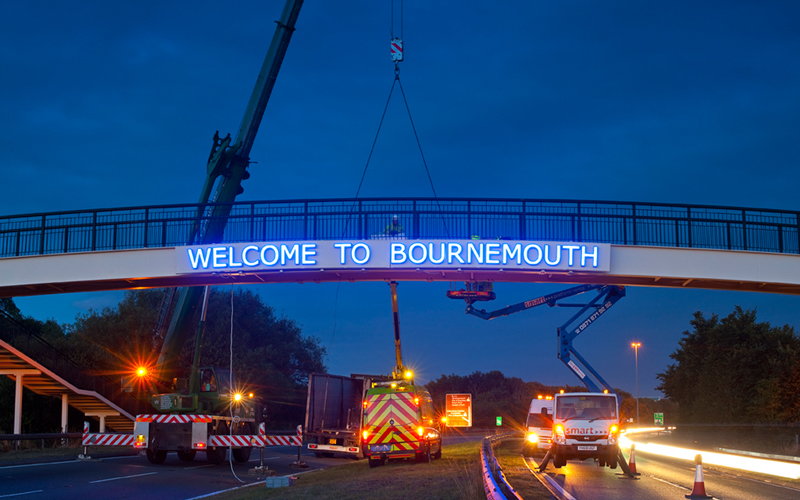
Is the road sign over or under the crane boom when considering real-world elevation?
under

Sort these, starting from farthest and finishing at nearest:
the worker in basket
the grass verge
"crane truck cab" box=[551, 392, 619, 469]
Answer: the worker in basket → "crane truck cab" box=[551, 392, 619, 469] → the grass verge

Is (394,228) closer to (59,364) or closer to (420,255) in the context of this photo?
(420,255)

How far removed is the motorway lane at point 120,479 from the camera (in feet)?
45.8

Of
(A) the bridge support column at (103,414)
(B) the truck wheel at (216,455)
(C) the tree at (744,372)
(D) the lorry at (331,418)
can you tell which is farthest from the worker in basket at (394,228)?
(C) the tree at (744,372)

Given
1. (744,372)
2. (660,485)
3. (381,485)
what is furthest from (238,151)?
(744,372)

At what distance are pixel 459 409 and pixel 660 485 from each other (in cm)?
2864

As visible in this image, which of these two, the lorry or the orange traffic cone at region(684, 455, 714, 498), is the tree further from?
the orange traffic cone at region(684, 455, 714, 498)

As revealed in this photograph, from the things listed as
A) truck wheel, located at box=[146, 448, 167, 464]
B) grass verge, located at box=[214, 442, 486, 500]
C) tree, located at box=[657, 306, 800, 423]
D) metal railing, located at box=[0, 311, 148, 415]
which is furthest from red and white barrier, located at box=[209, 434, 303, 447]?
tree, located at box=[657, 306, 800, 423]

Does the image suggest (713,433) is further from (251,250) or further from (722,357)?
(251,250)

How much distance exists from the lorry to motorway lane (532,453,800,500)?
6.55 metres

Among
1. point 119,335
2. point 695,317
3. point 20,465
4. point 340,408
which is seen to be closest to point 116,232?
point 20,465

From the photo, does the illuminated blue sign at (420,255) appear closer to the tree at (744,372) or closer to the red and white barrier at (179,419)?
the red and white barrier at (179,419)

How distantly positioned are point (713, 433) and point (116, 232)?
34.7 meters

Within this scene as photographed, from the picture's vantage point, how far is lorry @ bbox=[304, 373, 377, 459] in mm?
24312
